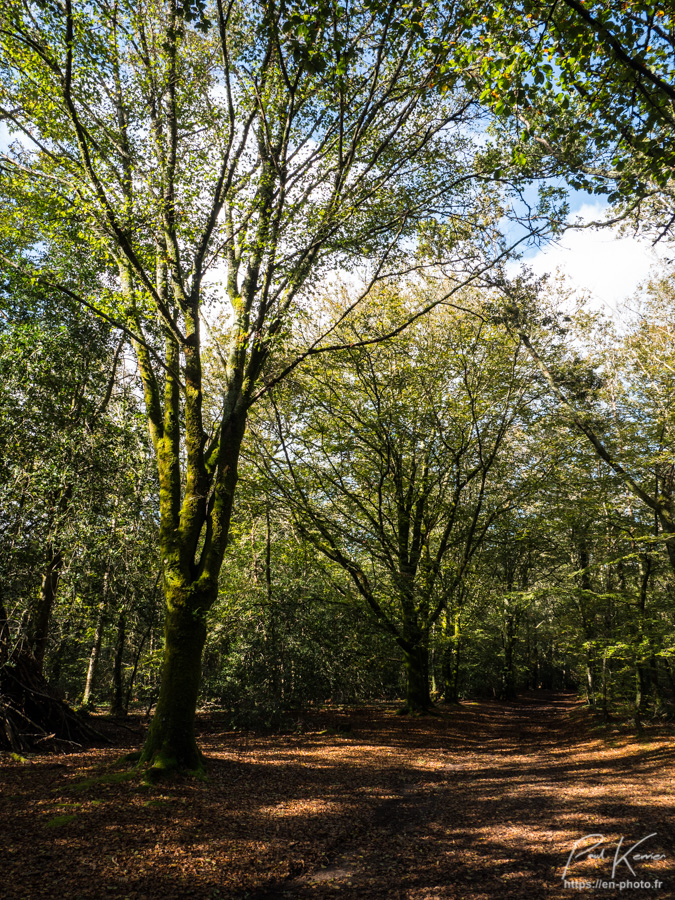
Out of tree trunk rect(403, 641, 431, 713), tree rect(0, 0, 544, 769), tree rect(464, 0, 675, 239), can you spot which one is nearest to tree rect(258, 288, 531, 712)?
tree trunk rect(403, 641, 431, 713)

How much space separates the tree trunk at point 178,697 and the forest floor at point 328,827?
388 millimetres

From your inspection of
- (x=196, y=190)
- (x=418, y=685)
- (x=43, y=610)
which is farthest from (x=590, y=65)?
(x=418, y=685)

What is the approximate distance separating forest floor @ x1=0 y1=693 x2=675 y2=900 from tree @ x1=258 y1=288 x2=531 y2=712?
14.9 ft

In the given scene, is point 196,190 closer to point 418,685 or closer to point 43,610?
point 43,610

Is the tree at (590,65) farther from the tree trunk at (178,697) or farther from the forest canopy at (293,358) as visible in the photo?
the tree trunk at (178,697)

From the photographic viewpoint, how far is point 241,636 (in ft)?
41.1

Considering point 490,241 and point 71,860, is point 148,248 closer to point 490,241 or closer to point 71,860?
point 490,241

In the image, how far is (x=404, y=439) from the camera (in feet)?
44.4

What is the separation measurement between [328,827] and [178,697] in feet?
8.97

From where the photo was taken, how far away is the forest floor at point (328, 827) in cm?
399

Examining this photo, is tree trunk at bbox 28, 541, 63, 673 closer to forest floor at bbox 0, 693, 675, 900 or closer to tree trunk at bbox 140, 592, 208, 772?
forest floor at bbox 0, 693, 675, 900

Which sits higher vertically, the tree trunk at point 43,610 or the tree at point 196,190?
the tree at point 196,190

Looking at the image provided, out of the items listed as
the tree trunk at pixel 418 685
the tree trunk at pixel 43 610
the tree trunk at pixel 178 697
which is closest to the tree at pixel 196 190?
the tree trunk at pixel 178 697

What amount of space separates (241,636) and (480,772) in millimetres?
6431
